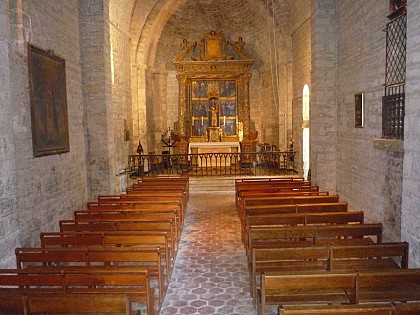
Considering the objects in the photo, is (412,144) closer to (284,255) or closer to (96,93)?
(284,255)

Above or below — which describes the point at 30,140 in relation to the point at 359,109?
below

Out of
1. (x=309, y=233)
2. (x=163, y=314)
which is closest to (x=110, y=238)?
(x=163, y=314)

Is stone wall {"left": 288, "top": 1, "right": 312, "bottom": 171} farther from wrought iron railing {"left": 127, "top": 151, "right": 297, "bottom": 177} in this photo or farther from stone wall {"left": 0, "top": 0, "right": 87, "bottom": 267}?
stone wall {"left": 0, "top": 0, "right": 87, "bottom": 267}

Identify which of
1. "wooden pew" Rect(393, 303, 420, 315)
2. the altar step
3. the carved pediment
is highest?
the carved pediment

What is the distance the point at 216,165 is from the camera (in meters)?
15.1

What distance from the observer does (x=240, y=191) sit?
9.86 metres

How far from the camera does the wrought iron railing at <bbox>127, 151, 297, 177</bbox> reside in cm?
1565

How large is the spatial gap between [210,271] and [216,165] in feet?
28.2

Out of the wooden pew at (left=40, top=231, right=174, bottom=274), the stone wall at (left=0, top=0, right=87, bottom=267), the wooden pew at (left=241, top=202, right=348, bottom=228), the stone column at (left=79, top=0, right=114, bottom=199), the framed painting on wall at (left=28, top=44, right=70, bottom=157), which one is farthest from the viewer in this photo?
the stone column at (left=79, top=0, right=114, bottom=199)

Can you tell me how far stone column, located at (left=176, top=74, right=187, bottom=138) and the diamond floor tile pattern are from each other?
30.9ft

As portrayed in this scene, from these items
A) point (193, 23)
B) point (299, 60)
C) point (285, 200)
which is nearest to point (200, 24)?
point (193, 23)

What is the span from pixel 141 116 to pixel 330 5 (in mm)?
9834

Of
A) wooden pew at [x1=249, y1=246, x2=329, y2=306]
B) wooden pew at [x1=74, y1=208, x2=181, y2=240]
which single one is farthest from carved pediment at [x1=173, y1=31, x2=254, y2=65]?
wooden pew at [x1=249, y1=246, x2=329, y2=306]

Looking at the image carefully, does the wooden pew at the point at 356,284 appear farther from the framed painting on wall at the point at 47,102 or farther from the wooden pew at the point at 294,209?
the framed painting on wall at the point at 47,102
